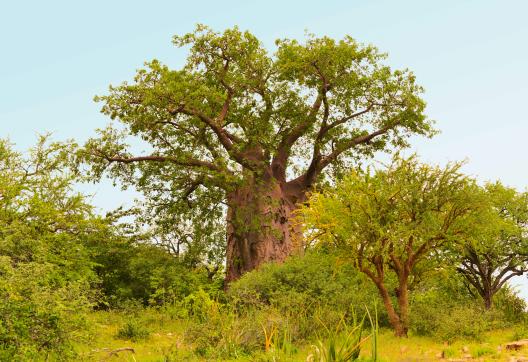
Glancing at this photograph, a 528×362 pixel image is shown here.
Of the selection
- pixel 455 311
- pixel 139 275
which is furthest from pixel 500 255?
pixel 139 275

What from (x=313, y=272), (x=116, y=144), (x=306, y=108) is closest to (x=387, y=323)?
(x=313, y=272)

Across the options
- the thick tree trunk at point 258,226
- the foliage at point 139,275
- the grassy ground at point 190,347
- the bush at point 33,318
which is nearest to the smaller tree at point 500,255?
the grassy ground at point 190,347

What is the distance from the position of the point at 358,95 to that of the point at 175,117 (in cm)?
726

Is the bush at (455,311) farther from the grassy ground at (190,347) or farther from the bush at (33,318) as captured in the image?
the bush at (33,318)

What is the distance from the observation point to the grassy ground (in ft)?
38.1

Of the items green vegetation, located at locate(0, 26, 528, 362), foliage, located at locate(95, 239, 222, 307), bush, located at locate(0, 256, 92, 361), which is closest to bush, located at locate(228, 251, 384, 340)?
green vegetation, located at locate(0, 26, 528, 362)

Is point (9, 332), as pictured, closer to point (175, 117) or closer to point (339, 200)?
point (339, 200)

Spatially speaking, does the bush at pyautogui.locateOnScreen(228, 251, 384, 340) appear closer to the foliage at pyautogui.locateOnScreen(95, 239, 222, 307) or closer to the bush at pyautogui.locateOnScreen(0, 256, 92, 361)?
the foliage at pyautogui.locateOnScreen(95, 239, 222, 307)

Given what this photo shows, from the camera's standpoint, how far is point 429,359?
1281 cm

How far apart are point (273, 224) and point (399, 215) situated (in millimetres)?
8055

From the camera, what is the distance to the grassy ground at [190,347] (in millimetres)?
11609

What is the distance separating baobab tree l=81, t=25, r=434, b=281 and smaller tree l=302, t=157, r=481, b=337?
21.0 ft

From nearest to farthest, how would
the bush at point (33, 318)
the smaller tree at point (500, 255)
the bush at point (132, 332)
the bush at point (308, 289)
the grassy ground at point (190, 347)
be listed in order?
the bush at point (33, 318), the grassy ground at point (190, 347), the bush at point (132, 332), the bush at point (308, 289), the smaller tree at point (500, 255)

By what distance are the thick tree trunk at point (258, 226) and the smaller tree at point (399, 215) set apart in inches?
256
